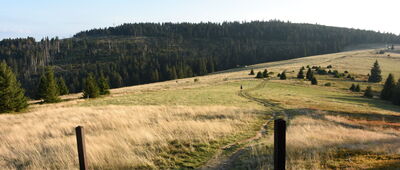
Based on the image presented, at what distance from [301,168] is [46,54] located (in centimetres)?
23232

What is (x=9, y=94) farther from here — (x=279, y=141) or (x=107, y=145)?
(x=279, y=141)

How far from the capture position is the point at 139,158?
287 inches

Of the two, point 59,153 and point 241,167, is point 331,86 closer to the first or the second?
point 241,167

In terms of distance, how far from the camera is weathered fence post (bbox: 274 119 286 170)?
4.20m

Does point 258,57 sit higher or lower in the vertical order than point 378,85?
higher

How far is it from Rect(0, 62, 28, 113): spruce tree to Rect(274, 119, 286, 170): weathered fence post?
1511 inches

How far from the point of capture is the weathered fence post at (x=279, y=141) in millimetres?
4203

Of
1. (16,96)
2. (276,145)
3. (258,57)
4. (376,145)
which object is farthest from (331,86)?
(258,57)

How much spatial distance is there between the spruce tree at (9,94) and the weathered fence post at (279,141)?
38392mm

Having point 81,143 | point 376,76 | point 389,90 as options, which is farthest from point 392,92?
point 81,143

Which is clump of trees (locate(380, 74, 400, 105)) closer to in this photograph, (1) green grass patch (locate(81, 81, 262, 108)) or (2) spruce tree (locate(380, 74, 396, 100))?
(2) spruce tree (locate(380, 74, 396, 100))

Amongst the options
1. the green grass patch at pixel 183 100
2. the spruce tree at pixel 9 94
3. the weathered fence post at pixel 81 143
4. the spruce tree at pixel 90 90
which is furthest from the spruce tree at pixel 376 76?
the spruce tree at pixel 9 94

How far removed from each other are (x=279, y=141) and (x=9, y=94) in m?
38.7

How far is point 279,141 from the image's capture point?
4.27 meters
